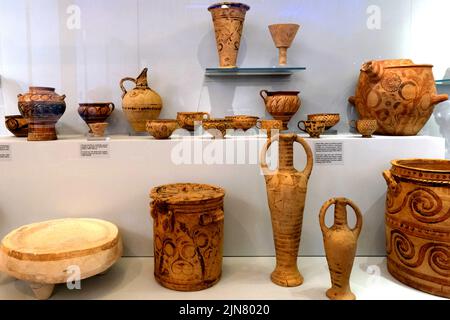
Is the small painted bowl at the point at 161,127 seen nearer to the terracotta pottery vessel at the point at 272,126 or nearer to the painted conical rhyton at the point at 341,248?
the terracotta pottery vessel at the point at 272,126

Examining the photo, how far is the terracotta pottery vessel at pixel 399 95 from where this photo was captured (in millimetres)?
1763

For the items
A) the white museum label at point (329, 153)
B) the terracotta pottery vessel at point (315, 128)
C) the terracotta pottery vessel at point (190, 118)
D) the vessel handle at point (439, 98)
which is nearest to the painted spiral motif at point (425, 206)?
the white museum label at point (329, 153)

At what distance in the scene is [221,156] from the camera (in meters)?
1.70

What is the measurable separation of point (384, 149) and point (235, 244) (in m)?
0.78

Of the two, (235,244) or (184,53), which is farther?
(184,53)

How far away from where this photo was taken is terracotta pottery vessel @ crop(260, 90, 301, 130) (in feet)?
5.97

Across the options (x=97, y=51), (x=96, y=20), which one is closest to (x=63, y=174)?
(x=97, y=51)

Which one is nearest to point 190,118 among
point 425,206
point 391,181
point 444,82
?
point 391,181

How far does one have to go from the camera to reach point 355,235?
130cm

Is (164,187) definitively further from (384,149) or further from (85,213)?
(384,149)

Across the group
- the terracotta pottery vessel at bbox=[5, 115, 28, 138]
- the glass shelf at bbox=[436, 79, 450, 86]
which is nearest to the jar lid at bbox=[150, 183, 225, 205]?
the terracotta pottery vessel at bbox=[5, 115, 28, 138]

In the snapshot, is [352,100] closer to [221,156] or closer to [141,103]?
[221,156]

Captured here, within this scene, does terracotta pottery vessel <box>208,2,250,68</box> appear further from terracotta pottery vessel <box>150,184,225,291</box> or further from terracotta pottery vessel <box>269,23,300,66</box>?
terracotta pottery vessel <box>150,184,225,291</box>

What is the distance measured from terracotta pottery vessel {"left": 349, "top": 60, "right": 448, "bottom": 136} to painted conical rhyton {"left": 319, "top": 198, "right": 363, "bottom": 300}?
0.70 m
